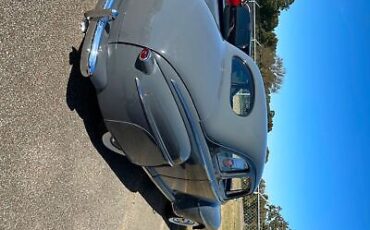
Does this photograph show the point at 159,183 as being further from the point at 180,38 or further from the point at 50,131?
the point at 180,38

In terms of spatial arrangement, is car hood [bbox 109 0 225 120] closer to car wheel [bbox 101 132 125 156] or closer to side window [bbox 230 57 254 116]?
side window [bbox 230 57 254 116]

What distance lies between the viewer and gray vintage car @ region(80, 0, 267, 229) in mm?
4160

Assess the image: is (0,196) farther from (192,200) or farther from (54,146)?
(192,200)

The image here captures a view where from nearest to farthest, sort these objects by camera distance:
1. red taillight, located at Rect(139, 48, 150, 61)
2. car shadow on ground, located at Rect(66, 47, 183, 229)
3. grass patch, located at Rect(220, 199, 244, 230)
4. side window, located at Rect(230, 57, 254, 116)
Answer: red taillight, located at Rect(139, 48, 150, 61)
car shadow on ground, located at Rect(66, 47, 183, 229)
side window, located at Rect(230, 57, 254, 116)
grass patch, located at Rect(220, 199, 244, 230)

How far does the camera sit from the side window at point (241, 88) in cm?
482

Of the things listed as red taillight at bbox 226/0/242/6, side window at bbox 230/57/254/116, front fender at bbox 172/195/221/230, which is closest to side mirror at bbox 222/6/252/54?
red taillight at bbox 226/0/242/6

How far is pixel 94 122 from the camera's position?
5012 millimetres

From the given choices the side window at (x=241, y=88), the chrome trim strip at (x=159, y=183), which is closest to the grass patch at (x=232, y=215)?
the chrome trim strip at (x=159, y=183)

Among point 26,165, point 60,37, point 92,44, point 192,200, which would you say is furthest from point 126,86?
point 192,200

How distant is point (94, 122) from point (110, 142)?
11.3 inches

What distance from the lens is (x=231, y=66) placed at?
4.84m

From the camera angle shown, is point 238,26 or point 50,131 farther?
point 238,26

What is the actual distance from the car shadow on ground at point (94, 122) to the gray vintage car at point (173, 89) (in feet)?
0.85

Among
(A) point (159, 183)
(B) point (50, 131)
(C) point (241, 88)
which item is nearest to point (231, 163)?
(C) point (241, 88)
